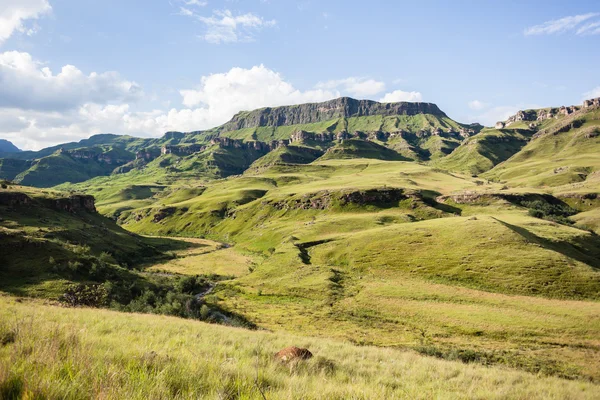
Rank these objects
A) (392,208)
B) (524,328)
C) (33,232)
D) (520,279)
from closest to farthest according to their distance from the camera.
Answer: (524,328)
(520,279)
(33,232)
(392,208)

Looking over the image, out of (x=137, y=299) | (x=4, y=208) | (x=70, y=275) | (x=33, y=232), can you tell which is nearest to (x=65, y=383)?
(x=137, y=299)

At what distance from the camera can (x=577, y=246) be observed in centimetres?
7694

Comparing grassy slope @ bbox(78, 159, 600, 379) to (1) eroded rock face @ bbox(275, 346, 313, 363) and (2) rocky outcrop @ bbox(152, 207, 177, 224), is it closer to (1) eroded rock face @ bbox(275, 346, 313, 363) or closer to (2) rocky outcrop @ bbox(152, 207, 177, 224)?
(1) eroded rock face @ bbox(275, 346, 313, 363)

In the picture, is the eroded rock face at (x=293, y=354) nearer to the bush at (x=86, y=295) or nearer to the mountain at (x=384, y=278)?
the mountain at (x=384, y=278)

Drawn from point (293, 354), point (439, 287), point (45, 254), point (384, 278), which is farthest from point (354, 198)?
point (293, 354)

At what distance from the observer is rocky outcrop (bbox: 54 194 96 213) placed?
4685 inches

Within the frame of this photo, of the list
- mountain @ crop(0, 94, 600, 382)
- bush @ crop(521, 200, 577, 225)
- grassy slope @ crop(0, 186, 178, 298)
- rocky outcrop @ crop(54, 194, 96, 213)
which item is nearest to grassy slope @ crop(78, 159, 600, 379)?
mountain @ crop(0, 94, 600, 382)

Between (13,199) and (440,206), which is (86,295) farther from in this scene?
(440,206)

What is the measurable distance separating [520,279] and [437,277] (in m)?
15.0

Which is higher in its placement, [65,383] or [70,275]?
[65,383]

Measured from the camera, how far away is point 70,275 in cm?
5141

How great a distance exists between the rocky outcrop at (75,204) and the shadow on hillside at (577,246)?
15282 cm

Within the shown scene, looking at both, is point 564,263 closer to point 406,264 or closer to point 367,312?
point 406,264

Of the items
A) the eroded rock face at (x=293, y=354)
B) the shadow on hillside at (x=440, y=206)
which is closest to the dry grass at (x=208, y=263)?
the eroded rock face at (x=293, y=354)
